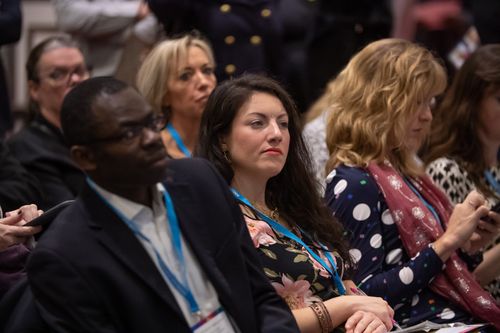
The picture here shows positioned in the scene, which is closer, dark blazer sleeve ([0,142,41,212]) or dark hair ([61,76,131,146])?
dark hair ([61,76,131,146])

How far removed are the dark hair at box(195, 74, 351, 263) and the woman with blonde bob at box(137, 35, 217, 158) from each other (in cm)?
114

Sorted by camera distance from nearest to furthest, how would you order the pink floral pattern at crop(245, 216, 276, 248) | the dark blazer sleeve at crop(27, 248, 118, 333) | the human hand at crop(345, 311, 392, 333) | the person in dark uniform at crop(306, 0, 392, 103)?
the dark blazer sleeve at crop(27, 248, 118, 333) < the human hand at crop(345, 311, 392, 333) < the pink floral pattern at crop(245, 216, 276, 248) < the person in dark uniform at crop(306, 0, 392, 103)

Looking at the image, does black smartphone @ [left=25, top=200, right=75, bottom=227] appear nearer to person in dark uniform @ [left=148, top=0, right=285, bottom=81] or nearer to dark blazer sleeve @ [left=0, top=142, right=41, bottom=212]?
dark blazer sleeve @ [left=0, top=142, right=41, bottom=212]

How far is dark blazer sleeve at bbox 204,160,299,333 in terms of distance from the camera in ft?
8.48

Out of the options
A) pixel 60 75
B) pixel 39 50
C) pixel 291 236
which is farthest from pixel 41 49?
pixel 291 236

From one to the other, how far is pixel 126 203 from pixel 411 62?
5.48 feet

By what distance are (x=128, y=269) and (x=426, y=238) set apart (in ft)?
4.98

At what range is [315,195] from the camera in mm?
3258

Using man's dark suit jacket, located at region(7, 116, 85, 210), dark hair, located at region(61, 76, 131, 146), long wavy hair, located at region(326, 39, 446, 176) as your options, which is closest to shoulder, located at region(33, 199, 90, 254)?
dark hair, located at region(61, 76, 131, 146)

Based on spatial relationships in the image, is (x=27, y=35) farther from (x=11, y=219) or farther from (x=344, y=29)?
(x=11, y=219)

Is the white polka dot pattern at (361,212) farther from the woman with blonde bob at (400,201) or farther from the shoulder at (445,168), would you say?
the shoulder at (445,168)

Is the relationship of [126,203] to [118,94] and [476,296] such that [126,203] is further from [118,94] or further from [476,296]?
[476,296]

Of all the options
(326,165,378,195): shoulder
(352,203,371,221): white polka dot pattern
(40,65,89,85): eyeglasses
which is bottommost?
(352,203,371,221): white polka dot pattern

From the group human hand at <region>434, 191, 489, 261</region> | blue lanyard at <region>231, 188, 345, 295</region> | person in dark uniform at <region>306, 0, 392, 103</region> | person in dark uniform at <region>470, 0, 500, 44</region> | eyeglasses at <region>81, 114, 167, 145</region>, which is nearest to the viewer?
eyeglasses at <region>81, 114, 167, 145</region>
